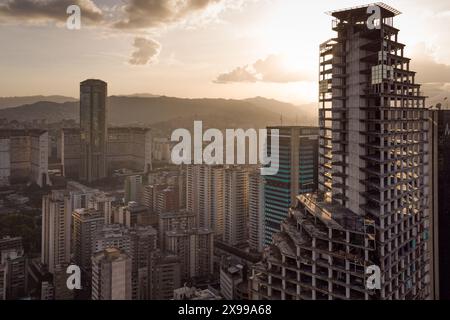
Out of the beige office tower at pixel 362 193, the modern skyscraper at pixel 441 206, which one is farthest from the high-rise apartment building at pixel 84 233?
the modern skyscraper at pixel 441 206

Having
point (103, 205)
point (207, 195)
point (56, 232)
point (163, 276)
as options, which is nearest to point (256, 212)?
point (207, 195)

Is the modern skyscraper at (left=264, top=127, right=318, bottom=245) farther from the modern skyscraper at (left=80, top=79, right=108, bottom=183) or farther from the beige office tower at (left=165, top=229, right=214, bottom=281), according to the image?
the modern skyscraper at (left=80, top=79, right=108, bottom=183)

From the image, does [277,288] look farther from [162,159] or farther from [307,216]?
[162,159]

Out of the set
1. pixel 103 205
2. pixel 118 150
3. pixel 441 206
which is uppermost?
pixel 118 150

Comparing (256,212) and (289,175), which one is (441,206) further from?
(256,212)

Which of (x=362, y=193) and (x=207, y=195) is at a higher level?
(x=362, y=193)
